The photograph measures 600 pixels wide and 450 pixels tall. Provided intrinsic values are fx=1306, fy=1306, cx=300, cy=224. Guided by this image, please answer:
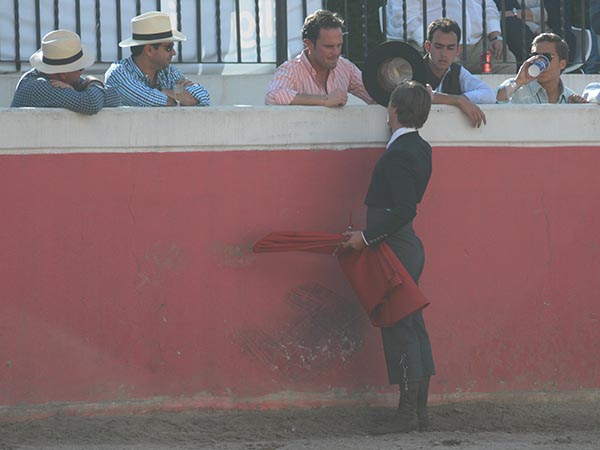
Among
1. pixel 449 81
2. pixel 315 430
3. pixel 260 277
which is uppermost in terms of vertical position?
pixel 449 81

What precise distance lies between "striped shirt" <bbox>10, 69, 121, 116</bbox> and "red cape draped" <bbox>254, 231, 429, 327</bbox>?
41.4 inches

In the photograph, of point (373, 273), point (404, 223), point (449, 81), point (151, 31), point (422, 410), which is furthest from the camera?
point (449, 81)

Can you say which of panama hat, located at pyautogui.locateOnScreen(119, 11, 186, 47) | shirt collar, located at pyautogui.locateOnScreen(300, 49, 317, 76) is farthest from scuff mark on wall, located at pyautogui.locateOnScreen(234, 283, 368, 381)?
panama hat, located at pyautogui.locateOnScreen(119, 11, 186, 47)

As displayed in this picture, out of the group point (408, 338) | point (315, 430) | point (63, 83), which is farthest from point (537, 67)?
point (63, 83)

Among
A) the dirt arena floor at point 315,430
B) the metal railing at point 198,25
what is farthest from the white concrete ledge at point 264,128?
the dirt arena floor at point 315,430

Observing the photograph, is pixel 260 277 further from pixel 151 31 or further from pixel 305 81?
pixel 151 31

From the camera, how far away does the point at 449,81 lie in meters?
7.18

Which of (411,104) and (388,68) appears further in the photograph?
(388,68)

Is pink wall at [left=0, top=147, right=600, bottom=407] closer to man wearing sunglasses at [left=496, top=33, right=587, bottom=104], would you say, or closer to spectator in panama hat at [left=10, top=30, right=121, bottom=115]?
spectator in panama hat at [left=10, top=30, right=121, bottom=115]

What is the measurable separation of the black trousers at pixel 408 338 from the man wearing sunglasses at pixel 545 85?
1326 millimetres

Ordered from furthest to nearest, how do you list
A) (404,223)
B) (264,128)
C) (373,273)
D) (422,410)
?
1. (264,128)
2. (422,410)
3. (373,273)
4. (404,223)

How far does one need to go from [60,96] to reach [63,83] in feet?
0.40

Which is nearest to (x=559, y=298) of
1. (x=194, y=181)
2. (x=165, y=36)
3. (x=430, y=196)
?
(x=430, y=196)

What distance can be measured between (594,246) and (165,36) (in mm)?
2552
